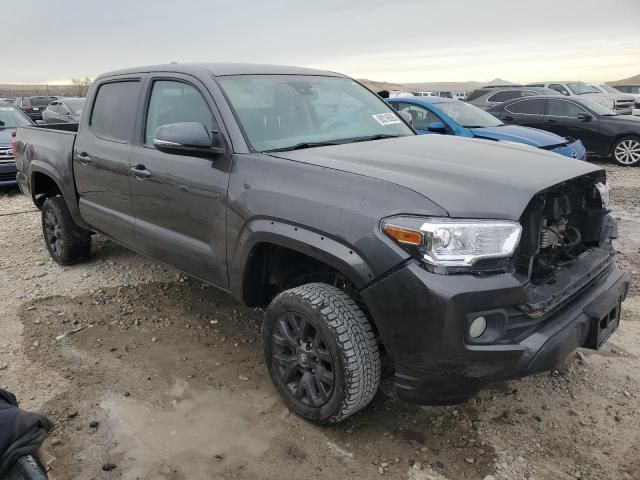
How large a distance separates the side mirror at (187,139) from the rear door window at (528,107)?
10.4 metres

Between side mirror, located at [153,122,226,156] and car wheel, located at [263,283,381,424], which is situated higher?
side mirror, located at [153,122,226,156]

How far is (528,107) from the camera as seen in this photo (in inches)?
473

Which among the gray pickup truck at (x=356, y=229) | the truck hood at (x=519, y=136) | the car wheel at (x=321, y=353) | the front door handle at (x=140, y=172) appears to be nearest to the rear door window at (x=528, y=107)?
the truck hood at (x=519, y=136)

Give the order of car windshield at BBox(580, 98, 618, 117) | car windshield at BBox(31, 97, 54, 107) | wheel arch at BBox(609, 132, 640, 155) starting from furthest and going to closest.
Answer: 1. car windshield at BBox(31, 97, 54, 107)
2. car windshield at BBox(580, 98, 618, 117)
3. wheel arch at BBox(609, 132, 640, 155)

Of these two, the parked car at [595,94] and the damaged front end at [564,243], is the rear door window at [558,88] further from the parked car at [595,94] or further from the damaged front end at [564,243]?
the damaged front end at [564,243]

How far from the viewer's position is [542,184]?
98.8 inches

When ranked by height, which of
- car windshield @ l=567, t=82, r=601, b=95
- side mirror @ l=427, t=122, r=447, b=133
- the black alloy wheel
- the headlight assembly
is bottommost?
the black alloy wheel

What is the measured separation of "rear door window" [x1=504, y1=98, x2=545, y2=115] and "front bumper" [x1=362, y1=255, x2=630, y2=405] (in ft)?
→ 34.3

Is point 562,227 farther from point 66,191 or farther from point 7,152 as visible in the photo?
point 7,152

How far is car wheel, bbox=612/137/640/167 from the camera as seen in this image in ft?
35.9

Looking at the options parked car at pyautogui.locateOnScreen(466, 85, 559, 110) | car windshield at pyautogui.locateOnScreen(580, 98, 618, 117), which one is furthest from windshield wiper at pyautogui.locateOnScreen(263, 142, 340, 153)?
parked car at pyautogui.locateOnScreen(466, 85, 559, 110)

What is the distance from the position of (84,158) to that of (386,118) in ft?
7.96

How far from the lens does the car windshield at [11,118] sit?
1062 cm

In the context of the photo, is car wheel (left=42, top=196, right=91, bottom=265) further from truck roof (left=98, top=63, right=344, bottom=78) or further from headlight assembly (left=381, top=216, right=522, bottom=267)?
headlight assembly (left=381, top=216, right=522, bottom=267)
